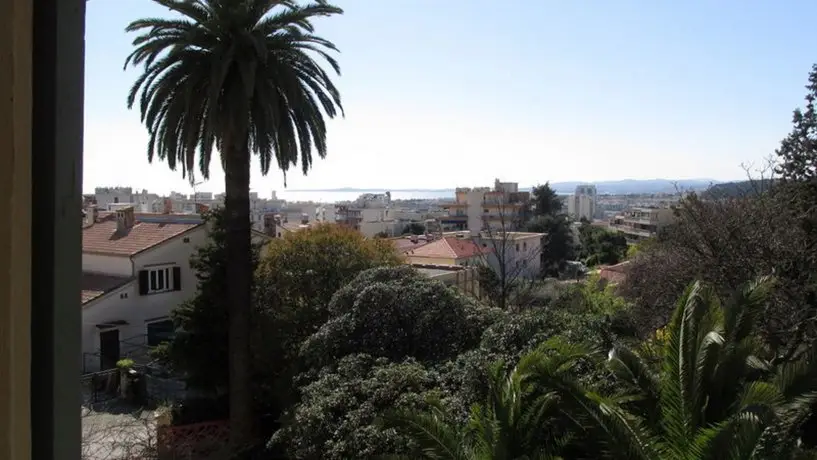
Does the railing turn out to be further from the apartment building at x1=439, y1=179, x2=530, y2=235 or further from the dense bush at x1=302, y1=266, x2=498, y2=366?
the apartment building at x1=439, y1=179, x2=530, y2=235

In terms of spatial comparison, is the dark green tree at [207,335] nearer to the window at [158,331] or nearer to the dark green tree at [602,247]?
the window at [158,331]

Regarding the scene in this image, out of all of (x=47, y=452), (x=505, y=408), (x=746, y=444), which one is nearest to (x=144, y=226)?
(x=505, y=408)

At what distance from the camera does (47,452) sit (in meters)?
0.91

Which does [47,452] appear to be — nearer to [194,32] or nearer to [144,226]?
[194,32]

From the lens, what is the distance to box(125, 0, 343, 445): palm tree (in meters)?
13.7

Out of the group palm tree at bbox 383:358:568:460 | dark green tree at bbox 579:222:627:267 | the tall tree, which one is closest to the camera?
palm tree at bbox 383:358:568:460

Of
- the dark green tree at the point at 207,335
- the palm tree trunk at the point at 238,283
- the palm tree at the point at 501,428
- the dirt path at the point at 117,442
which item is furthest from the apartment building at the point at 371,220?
the palm tree at the point at 501,428

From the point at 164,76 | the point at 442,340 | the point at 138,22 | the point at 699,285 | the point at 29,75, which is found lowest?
the point at 442,340

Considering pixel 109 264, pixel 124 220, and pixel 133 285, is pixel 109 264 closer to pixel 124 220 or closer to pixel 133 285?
pixel 133 285

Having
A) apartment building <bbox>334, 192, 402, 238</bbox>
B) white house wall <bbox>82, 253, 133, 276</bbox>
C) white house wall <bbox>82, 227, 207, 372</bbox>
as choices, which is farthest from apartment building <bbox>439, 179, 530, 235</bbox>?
white house wall <bbox>82, 253, 133, 276</bbox>

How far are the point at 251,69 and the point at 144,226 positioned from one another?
17.3 metres

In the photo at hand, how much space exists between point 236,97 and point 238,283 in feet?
12.9

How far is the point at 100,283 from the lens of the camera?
24891mm

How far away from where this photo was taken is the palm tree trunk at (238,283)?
14.4 meters
